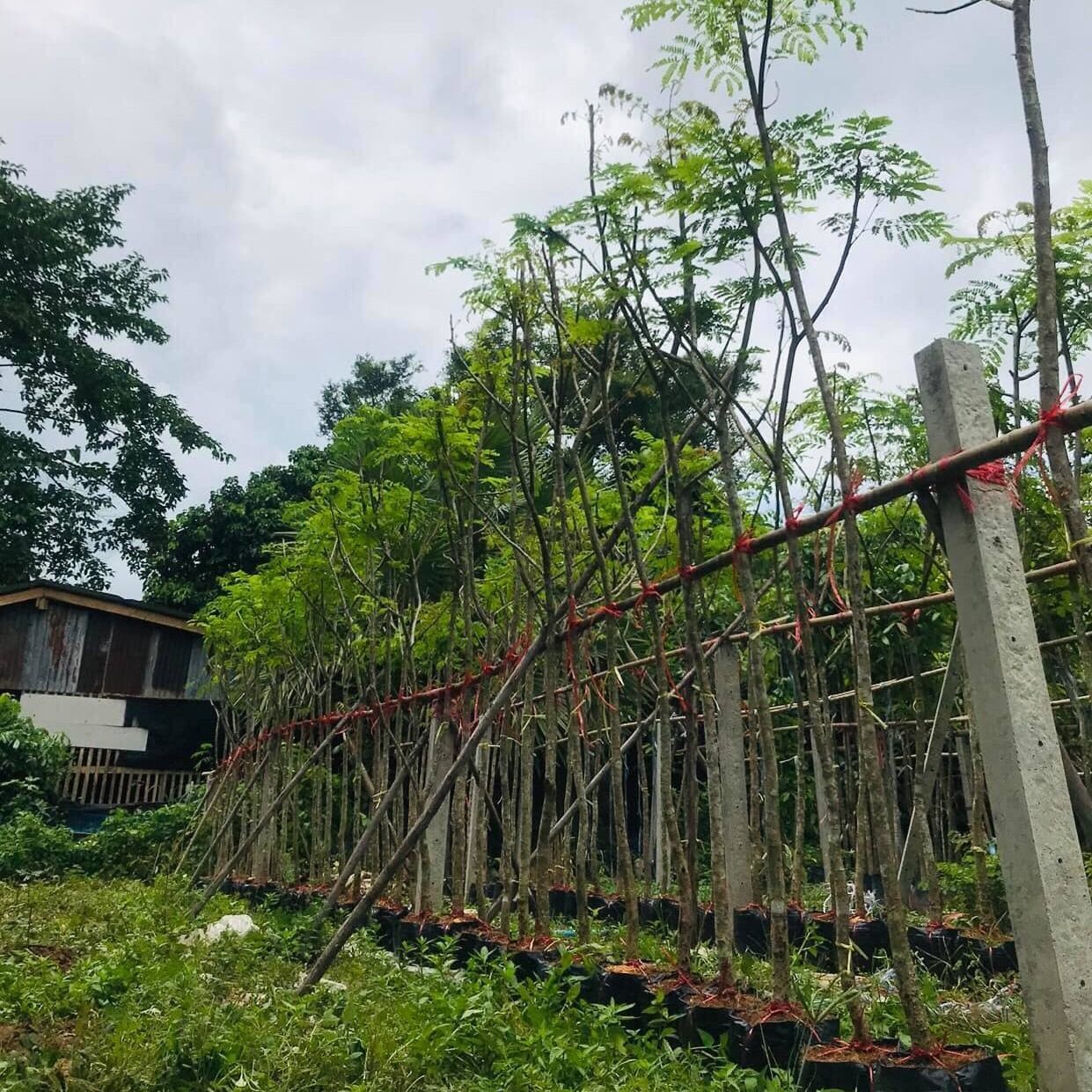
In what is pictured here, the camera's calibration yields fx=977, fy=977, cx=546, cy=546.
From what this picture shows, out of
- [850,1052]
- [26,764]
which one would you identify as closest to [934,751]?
[850,1052]

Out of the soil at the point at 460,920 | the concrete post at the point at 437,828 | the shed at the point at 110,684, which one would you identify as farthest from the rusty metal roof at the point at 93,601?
the soil at the point at 460,920

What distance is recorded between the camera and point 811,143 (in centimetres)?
349

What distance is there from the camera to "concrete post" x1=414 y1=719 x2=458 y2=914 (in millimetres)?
6305

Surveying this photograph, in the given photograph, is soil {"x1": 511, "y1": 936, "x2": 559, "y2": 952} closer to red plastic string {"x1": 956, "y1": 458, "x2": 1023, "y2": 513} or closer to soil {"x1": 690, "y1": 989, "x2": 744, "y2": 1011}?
soil {"x1": 690, "y1": 989, "x2": 744, "y2": 1011}

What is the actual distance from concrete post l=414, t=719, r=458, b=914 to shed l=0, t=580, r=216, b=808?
9.68 metres

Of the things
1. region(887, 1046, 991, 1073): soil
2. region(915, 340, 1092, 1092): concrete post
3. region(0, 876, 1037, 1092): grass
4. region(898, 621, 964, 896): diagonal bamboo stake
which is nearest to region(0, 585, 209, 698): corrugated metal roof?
region(0, 876, 1037, 1092): grass

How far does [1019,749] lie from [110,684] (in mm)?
16452

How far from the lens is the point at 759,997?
11.5 ft

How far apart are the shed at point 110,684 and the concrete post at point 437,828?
31.8 feet

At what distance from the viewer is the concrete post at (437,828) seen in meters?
6.30

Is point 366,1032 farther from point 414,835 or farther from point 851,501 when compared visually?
point 851,501

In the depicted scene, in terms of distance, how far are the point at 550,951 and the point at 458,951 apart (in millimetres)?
887

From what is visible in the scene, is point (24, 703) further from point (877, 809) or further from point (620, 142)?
point (877, 809)

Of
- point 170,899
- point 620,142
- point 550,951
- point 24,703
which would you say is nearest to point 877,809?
point 550,951
